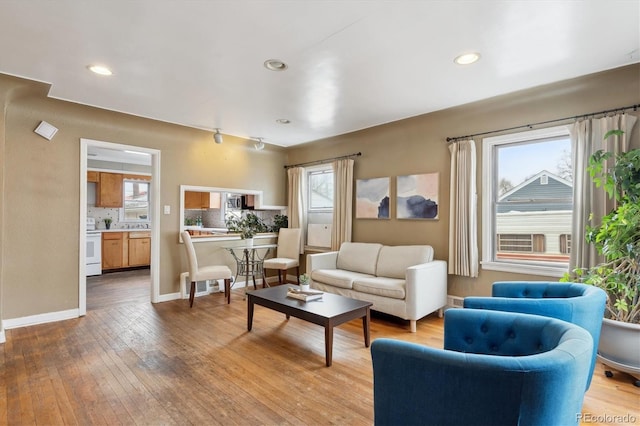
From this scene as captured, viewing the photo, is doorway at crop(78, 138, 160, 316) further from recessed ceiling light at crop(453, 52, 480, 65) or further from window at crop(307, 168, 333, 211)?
recessed ceiling light at crop(453, 52, 480, 65)

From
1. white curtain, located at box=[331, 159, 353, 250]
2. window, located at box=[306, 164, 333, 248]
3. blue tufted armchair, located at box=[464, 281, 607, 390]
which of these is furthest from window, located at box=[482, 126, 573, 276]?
window, located at box=[306, 164, 333, 248]

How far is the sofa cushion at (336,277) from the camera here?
4086mm

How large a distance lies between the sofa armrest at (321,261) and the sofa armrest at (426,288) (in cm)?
148

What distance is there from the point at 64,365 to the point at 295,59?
318 centimetres

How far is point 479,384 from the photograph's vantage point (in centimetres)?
101

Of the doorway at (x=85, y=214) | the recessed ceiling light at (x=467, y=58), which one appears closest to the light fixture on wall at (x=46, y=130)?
the doorway at (x=85, y=214)

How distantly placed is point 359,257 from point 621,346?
110 inches

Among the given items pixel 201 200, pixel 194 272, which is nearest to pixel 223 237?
pixel 194 272

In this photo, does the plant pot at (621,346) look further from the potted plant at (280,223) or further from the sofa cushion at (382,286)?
the potted plant at (280,223)

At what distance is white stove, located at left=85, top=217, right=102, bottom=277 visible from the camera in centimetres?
645

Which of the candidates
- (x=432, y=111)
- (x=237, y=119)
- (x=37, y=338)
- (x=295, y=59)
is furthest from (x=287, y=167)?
(x=37, y=338)

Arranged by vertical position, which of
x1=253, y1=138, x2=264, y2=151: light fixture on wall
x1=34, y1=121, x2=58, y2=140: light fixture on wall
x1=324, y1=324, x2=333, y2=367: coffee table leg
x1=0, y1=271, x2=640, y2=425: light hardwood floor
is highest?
x1=253, y1=138, x2=264, y2=151: light fixture on wall

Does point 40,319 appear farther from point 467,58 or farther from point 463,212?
point 467,58

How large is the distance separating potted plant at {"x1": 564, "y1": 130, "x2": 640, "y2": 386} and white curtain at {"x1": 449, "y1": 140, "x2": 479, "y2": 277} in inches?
46.0
